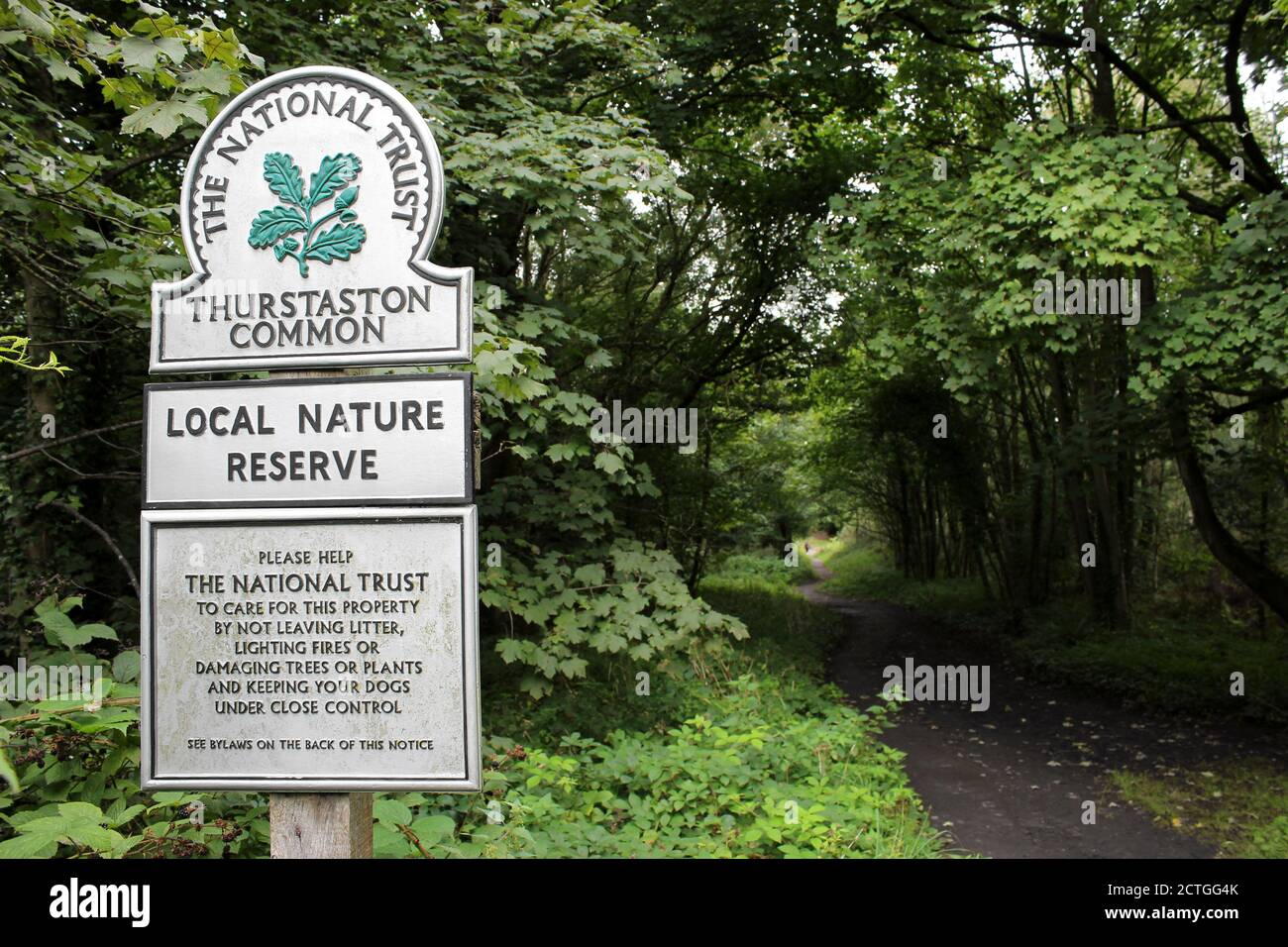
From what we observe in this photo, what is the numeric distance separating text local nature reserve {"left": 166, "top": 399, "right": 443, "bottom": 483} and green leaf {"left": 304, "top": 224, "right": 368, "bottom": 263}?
44 centimetres

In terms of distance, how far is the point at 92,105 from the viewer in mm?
7574

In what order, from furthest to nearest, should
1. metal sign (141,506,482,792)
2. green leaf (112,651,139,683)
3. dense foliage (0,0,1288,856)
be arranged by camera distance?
dense foliage (0,0,1288,856) < green leaf (112,651,139,683) < metal sign (141,506,482,792)

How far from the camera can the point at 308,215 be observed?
247cm

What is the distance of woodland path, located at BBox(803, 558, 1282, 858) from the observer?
756cm

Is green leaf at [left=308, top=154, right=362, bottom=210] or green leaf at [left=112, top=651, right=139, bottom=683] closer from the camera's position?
green leaf at [left=308, top=154, right=362, bottom=210]

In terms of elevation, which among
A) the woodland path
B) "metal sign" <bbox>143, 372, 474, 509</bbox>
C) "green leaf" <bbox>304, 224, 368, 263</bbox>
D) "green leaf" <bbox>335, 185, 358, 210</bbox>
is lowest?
the woodland path

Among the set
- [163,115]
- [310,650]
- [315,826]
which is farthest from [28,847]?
[163,115]

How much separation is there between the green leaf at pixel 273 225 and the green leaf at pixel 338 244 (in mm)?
70

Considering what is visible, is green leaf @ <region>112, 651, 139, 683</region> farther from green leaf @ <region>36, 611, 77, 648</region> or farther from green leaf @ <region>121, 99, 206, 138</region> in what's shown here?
green leaf @ <region>121, 99, 206, 138</region>

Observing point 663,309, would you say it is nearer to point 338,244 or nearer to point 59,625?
point 59,625

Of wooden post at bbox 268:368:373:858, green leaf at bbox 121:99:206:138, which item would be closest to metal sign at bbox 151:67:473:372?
green leaf at bbox 121:99:206:138

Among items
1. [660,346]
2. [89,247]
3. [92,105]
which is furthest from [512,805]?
[660,346]

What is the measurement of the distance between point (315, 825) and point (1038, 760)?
1004cm

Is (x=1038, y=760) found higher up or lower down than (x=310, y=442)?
lower down
